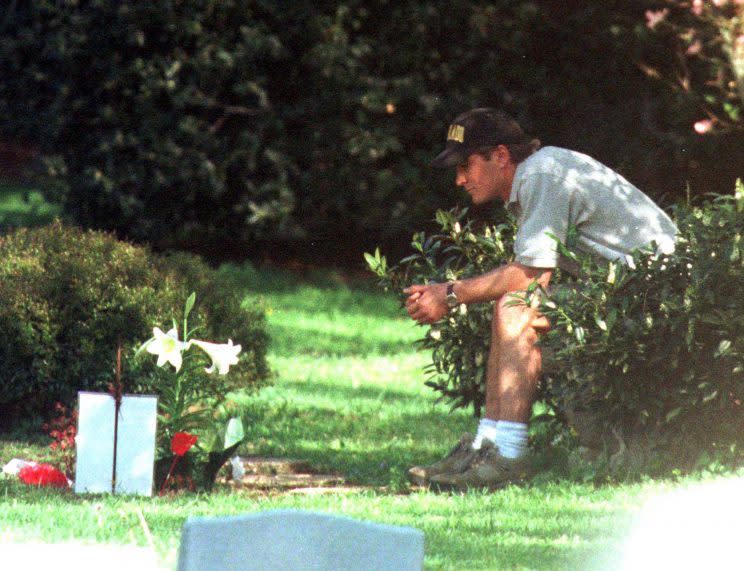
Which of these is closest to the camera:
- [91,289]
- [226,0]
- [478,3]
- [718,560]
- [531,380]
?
[718,560]

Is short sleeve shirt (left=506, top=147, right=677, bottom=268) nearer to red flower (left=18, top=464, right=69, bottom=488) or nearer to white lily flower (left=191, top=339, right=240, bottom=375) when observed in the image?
white lily flower (left=191, top=339, right=240, bottom=375)

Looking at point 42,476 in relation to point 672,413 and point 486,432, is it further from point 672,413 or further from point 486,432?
point 672,413

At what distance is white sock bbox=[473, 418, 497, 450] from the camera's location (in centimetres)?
661

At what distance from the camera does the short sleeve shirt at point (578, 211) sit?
21.0 ft

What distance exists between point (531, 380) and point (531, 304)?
17.8 inches

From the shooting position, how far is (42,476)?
6551 millimetres

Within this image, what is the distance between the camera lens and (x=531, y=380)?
654 centimetres

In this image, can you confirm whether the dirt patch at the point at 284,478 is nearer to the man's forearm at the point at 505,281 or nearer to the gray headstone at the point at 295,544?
the man's forearm at the point at 505,281

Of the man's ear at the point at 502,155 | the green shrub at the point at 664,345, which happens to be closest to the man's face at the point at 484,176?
the man's ear at the point at 502,155

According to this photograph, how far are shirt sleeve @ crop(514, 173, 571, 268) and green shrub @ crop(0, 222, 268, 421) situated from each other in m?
2.04

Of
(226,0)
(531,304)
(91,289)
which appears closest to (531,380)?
(531,304)

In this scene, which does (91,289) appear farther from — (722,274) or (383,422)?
(722,274)

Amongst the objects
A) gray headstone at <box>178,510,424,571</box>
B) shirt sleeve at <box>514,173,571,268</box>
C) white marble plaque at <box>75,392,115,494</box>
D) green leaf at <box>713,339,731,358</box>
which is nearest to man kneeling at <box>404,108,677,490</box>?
shirt sleeve at <box>514,173,571,268</box>

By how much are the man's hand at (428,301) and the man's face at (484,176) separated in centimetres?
48
